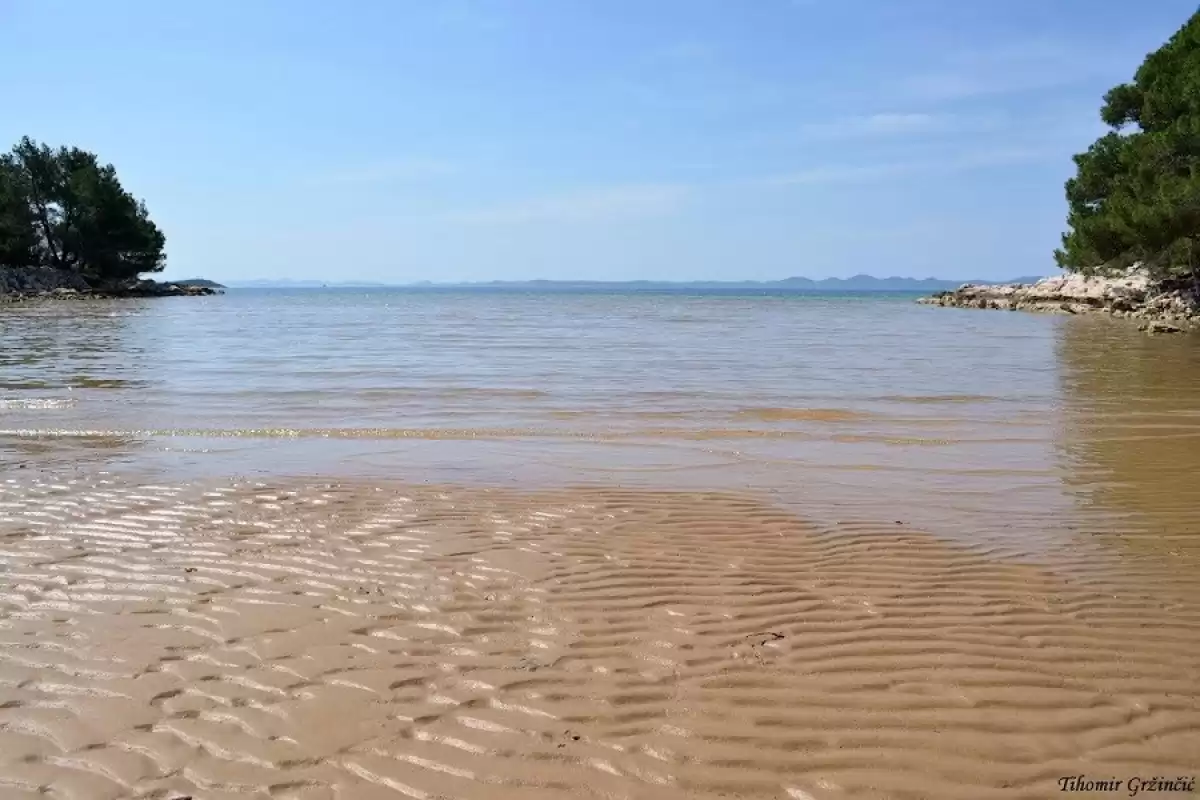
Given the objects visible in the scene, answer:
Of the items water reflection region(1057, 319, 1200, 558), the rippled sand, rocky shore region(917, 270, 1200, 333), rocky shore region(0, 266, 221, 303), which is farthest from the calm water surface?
rocky shore region(0, 266, 221, 303)

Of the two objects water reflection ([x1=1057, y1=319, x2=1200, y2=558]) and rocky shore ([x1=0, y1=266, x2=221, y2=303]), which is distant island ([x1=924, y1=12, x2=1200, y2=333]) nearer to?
water reflection ([x1=1057, y1=319, x2=1200, y2=558])

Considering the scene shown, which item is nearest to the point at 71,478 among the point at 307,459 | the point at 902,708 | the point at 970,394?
the point at 307,459

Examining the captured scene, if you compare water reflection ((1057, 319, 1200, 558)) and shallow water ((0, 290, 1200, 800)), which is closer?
shallow water ((0, 290, 1200, 800))

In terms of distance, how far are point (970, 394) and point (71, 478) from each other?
12.7 meters

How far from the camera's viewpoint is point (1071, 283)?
47.3 metres

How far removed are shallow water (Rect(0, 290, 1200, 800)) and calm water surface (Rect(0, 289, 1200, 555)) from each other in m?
0.09

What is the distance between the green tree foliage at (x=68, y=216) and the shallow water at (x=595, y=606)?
60191 mm

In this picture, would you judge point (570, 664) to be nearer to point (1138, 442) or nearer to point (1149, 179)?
point (1138, 442)

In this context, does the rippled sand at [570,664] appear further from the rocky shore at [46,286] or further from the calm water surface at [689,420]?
the rocky shore at [46,286]

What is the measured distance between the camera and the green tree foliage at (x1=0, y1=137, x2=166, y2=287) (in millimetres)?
60406

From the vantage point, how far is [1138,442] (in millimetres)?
9820

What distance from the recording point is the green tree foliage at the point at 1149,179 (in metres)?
28.3

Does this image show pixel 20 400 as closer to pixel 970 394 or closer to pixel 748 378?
pixel 748 378

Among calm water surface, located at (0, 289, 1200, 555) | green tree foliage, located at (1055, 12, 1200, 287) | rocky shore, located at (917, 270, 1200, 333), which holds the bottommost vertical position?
calm water surface, located at (0, 289, 1200, 555)
